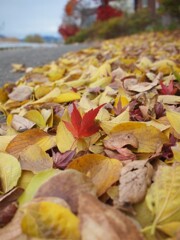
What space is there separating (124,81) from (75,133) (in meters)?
0.48

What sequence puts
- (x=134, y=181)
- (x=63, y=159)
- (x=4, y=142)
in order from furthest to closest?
(x=4, y=142) → (x=63, y=159) → (x=134, y=181)

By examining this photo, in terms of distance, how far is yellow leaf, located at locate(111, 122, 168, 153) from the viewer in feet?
1.92

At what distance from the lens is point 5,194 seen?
50 centimetres

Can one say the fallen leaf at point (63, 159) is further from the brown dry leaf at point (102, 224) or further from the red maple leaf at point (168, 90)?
the red maple leaf at point (168, 90)

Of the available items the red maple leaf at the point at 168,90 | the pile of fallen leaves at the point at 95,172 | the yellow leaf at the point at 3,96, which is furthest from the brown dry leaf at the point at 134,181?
the yellow leaf at the point at 3,96

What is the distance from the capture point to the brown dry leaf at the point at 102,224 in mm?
351

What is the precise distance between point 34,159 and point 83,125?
0.11m

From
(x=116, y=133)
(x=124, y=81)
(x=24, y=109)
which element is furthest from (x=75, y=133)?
(x=124, y=81)

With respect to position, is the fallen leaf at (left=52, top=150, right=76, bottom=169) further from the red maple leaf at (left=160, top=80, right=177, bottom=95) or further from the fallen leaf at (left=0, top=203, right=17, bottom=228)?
the red maple leaf at (left=160, top=80, right=177, bottom=95)

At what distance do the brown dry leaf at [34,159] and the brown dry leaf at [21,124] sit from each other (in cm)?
16

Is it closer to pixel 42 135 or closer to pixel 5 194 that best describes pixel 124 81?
pixel 42 135

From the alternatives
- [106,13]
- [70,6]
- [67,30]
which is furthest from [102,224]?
[70,6]

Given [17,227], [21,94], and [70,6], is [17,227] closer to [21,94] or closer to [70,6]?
[21,94]

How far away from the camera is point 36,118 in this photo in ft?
2.62
